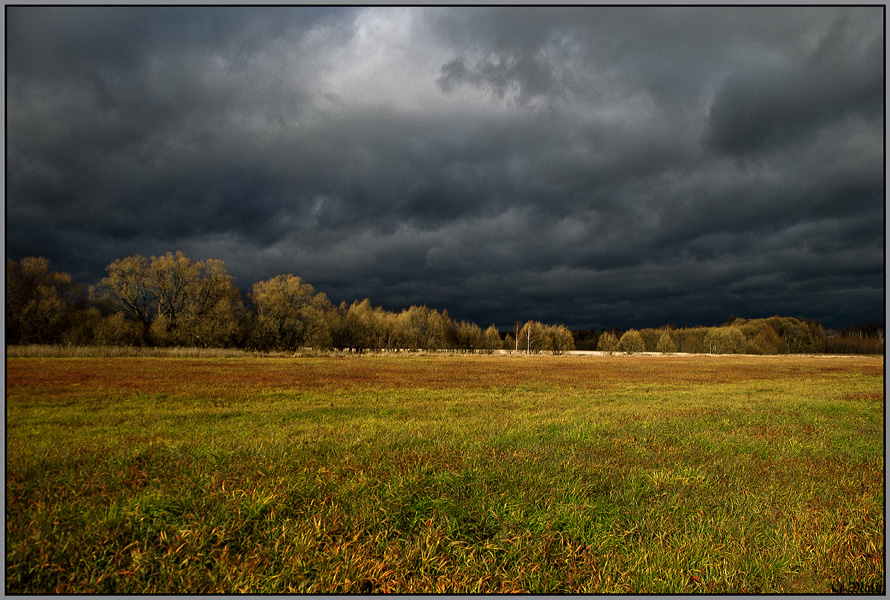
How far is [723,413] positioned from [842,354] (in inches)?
6796

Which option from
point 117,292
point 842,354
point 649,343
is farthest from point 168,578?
point 649,343

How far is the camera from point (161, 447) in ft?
24.8

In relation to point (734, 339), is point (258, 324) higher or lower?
higher

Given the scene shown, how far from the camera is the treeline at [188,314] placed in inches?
343

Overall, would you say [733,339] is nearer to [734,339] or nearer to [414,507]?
[734,339]

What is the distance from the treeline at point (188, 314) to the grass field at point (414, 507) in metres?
1.21

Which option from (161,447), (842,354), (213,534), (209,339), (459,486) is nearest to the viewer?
(213,534)

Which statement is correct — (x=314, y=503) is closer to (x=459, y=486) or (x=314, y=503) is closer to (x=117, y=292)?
(x=459, y=486)

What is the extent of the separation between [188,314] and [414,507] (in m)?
36.6

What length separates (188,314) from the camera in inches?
1374

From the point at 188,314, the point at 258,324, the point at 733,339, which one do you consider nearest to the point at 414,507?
the point at 188,314

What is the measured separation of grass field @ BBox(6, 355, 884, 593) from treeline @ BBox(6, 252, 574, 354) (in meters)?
1.21

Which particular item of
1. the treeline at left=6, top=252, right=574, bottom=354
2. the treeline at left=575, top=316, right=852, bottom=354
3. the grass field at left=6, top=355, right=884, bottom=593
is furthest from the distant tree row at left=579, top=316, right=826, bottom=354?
the grass field at left=6, top=355, right=884, bottom=593

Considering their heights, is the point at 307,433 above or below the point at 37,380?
→ below
